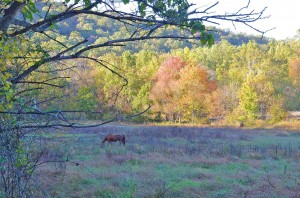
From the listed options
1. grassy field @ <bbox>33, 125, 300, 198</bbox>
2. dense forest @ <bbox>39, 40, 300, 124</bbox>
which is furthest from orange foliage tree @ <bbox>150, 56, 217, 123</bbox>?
grassy field @ <bbox>33, 125, 300, 198</bbox>

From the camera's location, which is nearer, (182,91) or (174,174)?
(174,174)

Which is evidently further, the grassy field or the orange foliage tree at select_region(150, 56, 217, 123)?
the orange foliage tree at select_region(150, 56, 217, 123)

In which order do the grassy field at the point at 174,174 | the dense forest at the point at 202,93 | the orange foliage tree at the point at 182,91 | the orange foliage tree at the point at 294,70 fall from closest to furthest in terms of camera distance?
the grassy field at the point at 174,174 → the dense forest at the point at 202,93 → the orange foliage tree at the point at 182,91 → the orange foliage tree at the point at 294,70

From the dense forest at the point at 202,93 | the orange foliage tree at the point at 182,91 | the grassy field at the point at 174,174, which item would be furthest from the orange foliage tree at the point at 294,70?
the grassy field at the point at 174,174

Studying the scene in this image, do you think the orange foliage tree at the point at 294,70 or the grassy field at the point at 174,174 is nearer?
the grassy field at the point at 174,174

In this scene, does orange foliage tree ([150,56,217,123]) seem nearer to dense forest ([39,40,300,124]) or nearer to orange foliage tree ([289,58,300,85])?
dense forest ([39,40,300,124])

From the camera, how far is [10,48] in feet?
9.04

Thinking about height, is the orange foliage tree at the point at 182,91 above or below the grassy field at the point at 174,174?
above

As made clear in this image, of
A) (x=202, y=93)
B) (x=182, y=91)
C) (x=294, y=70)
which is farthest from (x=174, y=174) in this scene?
(x=294, y=70)

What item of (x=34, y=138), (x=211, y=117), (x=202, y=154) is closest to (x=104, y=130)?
(x=202, y=154)

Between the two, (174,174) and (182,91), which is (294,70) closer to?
(182,91)

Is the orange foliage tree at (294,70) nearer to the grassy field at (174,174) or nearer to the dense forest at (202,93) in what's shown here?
the dense forest at (202,93)

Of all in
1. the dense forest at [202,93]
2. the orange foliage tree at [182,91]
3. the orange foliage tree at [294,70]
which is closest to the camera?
the dense forest at [202,93]

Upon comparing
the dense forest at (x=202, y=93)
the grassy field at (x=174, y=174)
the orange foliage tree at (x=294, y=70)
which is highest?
the orange foliage tree at (x=294, y=70)
